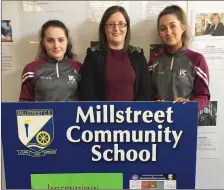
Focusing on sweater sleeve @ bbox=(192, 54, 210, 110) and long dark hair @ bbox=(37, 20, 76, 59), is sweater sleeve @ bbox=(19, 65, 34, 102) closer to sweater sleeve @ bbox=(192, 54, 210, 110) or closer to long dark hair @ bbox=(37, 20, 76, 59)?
long dark hair @ bbox=(37, 20, 76, 59)

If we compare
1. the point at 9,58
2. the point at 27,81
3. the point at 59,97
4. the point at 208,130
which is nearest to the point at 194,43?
the point at 208,130

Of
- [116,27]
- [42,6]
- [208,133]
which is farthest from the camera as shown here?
[208,133]

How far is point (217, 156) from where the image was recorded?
5.18 feet

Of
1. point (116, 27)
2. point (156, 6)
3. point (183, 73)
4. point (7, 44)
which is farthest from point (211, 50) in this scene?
point (7, 44)

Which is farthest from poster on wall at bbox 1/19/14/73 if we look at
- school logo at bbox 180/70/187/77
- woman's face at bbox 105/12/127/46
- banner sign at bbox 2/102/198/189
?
school logo at bbox 180/70/187/77

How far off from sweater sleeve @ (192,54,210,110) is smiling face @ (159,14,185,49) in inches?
6.5

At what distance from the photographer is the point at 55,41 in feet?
4.29

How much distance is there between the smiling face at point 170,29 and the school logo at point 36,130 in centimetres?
69

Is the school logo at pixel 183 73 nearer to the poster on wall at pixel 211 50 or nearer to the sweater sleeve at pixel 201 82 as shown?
the sweater sleeve at pixel 201 82

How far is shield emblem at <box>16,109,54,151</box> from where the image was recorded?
3.76 ft

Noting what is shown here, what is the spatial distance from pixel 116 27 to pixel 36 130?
618mm

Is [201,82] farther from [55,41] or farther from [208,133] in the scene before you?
[55,41]

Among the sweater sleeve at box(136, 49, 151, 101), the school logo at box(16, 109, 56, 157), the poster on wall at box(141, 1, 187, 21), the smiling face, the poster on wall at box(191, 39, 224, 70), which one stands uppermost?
the poster on wall at box(141, 1, 187, 21)

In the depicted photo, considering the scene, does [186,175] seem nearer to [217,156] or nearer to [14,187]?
[217,156]
